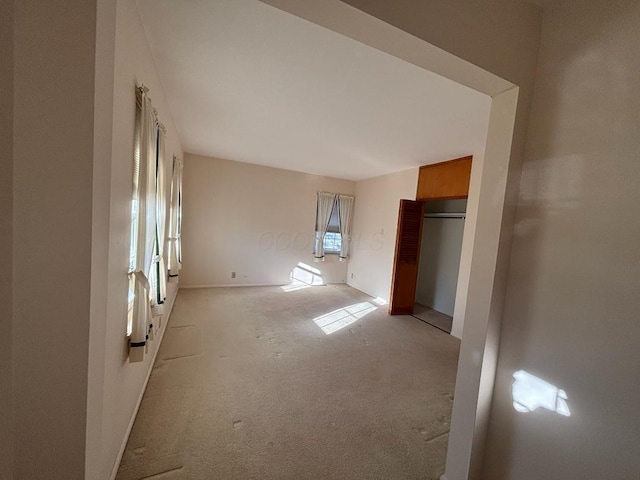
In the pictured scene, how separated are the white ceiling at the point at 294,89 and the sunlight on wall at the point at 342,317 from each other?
251 cm

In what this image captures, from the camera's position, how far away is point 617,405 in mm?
848

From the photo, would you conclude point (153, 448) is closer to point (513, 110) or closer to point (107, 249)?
point (107, 249)

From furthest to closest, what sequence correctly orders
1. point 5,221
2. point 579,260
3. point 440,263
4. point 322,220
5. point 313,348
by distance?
point 322,220, point 440,263, point 313,348, point 579,260, point 5,221

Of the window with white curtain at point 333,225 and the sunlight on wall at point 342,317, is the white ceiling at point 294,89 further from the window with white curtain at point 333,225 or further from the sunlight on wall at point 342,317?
the sunlight on wall at point 342,317

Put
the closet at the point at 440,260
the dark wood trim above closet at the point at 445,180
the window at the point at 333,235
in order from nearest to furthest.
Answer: the dark wood trim above closet at the point at 445,180 → the closet at the point at 440,260 → the window at the point at 333,235

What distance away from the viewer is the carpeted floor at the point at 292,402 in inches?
54.1

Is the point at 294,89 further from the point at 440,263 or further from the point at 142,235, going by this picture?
the point at 440,263

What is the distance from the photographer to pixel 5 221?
1.86 ft

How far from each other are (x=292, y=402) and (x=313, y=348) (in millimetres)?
847

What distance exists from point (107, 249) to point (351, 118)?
2.24 m

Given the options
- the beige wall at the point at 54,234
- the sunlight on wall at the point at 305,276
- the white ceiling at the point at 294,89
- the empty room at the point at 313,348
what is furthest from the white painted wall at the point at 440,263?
the beige wall at the point at 54,234

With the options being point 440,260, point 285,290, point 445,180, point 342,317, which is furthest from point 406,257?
point 285,290

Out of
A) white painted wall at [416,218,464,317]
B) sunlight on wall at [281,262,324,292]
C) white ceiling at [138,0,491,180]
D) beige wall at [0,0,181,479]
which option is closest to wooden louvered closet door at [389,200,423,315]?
white painted wall at [416,218,464,317]

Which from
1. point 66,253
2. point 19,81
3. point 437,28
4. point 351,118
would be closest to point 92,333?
point 66,253
